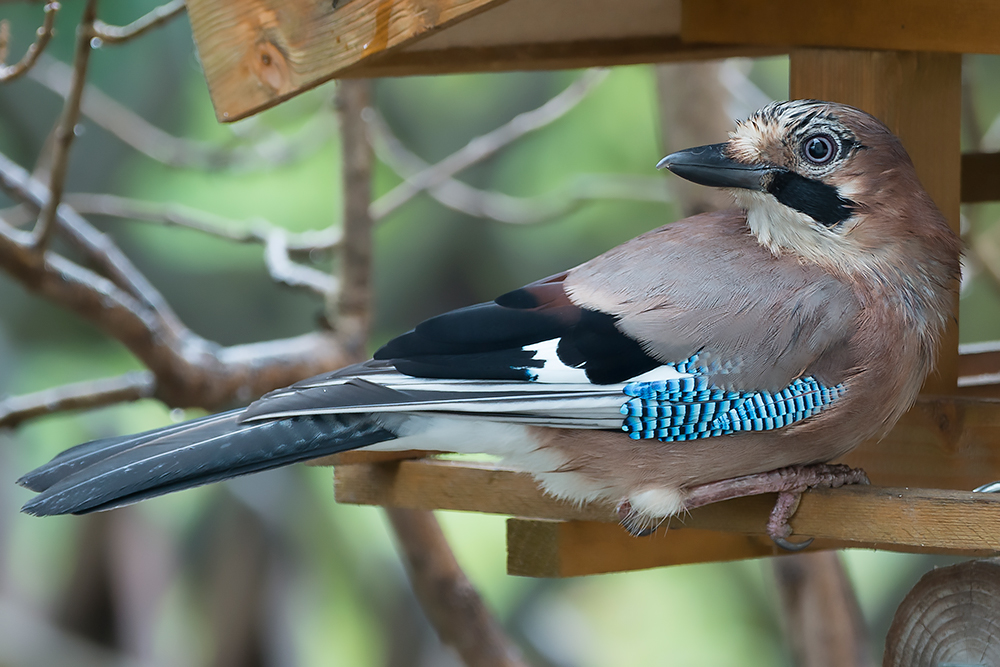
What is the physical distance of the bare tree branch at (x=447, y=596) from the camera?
9.73 ft

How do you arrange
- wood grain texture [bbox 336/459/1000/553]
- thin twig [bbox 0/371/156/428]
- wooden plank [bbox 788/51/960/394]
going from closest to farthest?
wood grain texture [bbox 336/459/1000/553] → wooden plank [bbox 788/51/960/394] → thin twig [bbox 0/371/156/428]

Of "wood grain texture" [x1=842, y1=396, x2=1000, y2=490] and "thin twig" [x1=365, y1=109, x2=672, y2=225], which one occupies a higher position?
"thin twig" [x1=365, y1=109, x2=672, y2=225]

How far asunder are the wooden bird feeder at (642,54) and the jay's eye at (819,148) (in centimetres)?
35

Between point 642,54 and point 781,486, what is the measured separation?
1.12 meters

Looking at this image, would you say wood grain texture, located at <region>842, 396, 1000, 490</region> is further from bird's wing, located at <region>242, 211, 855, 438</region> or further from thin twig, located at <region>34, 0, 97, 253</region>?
thin twig, located at <region>34, 0, 97, 253</region>

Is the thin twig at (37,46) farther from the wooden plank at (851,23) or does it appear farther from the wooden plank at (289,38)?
the wooden plank at (851,23)

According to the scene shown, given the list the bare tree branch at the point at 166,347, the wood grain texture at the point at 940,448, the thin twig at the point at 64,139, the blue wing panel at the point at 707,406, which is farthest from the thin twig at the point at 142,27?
the wood grain texture at the point at 940,448

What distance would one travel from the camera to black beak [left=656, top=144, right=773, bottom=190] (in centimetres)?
178

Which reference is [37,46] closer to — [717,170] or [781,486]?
[717,170]

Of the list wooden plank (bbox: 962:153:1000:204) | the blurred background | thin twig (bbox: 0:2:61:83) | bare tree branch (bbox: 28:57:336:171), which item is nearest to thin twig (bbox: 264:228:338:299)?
bare tree branch (bbox: 28:57:336:171)

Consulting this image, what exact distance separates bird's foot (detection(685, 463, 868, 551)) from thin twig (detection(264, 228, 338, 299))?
1.56 metres

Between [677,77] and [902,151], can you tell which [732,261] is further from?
[677,77]

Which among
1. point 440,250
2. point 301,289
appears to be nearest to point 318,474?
point 440,250

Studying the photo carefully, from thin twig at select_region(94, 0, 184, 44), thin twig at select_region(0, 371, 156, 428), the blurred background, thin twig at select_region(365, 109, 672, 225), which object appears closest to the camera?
thin twig at select_region(94, 0, 184, 44)
